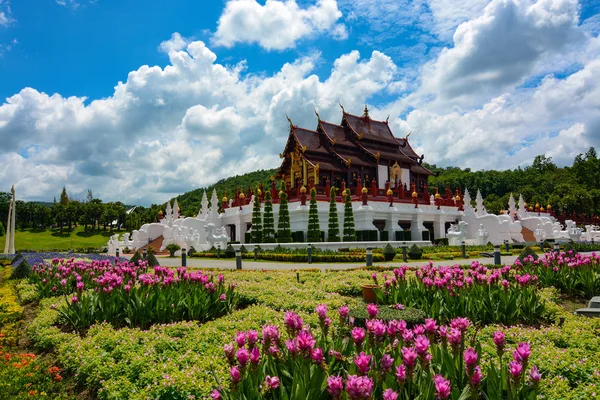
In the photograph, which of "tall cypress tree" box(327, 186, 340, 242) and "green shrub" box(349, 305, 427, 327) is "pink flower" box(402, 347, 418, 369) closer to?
"green shrub" box(349, 305, 427, 327)

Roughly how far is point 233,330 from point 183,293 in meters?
1.81

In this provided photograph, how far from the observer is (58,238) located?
61.8m

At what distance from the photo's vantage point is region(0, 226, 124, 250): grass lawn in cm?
5329

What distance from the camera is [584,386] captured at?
14.2 feet

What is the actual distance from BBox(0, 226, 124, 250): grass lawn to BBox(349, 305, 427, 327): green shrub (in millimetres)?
52458

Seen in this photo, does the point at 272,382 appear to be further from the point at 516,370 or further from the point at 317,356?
the point at 516,370

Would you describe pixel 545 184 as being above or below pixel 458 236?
above

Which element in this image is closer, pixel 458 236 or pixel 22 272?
pixel 22 272

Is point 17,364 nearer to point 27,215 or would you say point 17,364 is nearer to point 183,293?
point 183,293

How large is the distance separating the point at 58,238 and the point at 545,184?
85.9 metres

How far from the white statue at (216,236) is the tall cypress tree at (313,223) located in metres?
6.51

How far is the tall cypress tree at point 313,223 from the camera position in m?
31.0

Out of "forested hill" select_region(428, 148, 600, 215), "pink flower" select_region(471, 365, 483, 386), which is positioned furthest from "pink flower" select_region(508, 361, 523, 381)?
"forested hill" select_region(428, 148, 600, 215)

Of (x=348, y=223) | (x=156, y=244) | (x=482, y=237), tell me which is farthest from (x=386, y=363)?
(x=156, y=244)
